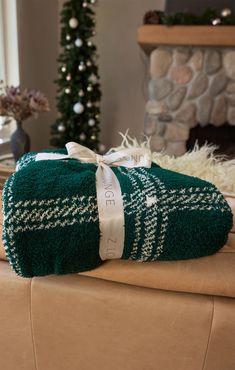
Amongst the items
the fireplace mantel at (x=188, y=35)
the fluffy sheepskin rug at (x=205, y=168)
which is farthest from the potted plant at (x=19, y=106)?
the fluffy sheepskin rug at (x=205, y=168)

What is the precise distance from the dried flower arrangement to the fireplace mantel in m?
0.97

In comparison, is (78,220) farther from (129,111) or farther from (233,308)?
(129,111)

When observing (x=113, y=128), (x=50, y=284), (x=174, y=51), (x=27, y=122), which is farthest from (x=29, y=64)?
(x=50, y=284)

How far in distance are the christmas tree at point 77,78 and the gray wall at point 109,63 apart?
409 millimetres

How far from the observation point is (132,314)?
0.53 metres

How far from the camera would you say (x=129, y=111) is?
331 centimetres

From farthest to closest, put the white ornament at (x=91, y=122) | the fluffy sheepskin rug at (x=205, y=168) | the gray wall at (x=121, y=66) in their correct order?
1. the gray wall at (x=121, y=66)
2. the white ornament at (x=91, y=122)
3. the fluffy sheepskin rug at (x=205, y=168)

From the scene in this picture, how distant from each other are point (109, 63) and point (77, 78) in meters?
0.85

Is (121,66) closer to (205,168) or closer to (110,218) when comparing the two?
(205,168)

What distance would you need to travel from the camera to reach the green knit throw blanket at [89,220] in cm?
47

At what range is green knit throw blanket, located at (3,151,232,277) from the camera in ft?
1.53

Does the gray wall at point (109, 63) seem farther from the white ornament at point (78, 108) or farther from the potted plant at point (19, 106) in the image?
the potted plant at point (19, 106)

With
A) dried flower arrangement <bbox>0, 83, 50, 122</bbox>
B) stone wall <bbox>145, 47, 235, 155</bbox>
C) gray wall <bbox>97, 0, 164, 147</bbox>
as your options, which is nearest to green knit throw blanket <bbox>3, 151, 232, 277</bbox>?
dried flower arrangement <bbox>0, 83, 50, 122</bbox>

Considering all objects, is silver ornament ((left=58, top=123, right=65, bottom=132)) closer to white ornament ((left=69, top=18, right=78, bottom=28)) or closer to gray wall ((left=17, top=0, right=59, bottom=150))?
gray wall ((left=17, top=0, right=59, bottom=150))
